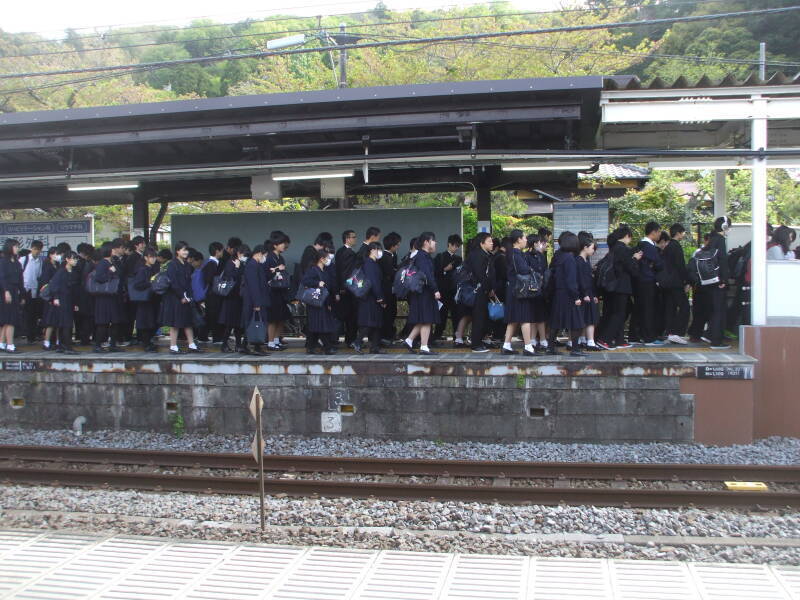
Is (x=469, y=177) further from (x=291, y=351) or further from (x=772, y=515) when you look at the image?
(x=772, y=515)

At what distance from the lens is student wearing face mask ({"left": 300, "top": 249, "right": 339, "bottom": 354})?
386 inches

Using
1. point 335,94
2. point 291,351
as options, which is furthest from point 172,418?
point 335,94

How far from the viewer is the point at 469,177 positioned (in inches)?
472

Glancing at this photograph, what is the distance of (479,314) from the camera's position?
994cm

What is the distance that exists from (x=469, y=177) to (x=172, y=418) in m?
6.40

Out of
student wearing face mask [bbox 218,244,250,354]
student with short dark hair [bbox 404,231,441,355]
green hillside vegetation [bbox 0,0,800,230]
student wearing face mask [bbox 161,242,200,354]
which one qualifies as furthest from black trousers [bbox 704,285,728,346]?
student wearing face mask [bbox 161,242,200,354]

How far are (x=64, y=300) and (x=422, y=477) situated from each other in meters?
6.89

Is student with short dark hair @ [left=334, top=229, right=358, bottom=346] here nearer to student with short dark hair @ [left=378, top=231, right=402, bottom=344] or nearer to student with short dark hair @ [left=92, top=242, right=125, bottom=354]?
student with short dark hair @ [left=378, top=231, right=402, bottom=344]

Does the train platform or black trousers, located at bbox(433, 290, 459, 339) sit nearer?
the train platform

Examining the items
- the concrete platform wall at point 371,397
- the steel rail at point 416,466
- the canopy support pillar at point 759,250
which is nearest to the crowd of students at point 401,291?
the canopy support pillar at point 759,250

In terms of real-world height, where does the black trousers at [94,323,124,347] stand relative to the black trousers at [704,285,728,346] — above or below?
below

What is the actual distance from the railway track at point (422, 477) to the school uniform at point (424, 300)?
2.42 m

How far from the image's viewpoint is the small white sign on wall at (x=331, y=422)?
932 cm

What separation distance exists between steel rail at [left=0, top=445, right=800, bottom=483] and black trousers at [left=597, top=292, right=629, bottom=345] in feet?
9.39
